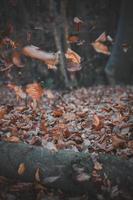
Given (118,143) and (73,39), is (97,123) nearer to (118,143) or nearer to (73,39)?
(118,143)

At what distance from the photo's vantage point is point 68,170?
388 cm

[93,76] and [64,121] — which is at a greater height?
[64,121]

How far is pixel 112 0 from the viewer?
12.2 metres

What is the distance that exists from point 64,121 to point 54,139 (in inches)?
29.7

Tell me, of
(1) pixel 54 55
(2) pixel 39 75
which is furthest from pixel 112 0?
(1) pixel 54 55

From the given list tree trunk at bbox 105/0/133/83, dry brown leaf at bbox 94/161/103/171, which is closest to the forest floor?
dry brown leaf at bbox 94/161/103/171

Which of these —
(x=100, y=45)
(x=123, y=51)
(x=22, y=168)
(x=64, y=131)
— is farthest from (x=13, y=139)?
(x=100, y=45)

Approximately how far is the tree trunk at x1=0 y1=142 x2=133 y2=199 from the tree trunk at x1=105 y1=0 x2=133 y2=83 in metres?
6.42

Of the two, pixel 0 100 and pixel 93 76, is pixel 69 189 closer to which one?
pixel 0 100

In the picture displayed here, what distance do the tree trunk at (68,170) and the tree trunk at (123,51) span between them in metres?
6.42

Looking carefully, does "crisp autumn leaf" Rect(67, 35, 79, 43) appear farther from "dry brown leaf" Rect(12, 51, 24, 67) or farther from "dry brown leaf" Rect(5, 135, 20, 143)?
"dry brown leaf" Rect(5, 135, 20, 143)

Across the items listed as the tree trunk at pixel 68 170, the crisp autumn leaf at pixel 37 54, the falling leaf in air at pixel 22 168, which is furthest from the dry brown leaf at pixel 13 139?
the crisp autumn leaf at pixel 37 54

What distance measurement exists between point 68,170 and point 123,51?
22.5 ft

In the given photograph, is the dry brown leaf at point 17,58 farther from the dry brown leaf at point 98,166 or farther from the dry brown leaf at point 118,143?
the dry brown leaf at point 98,166
